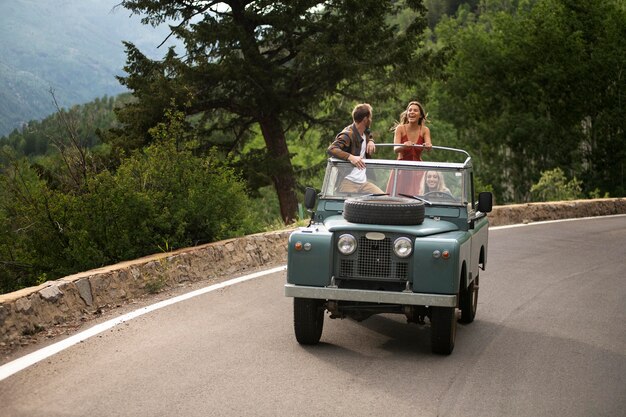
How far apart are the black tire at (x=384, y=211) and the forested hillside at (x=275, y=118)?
3.90 metres

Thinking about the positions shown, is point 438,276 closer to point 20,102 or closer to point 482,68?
point 482,68

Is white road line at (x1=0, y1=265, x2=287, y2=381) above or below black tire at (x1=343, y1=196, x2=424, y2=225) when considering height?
below

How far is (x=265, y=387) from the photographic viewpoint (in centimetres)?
687

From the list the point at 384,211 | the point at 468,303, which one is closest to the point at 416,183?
the point at 384,211

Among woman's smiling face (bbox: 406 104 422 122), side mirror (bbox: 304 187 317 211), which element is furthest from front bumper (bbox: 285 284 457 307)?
woman's smiling face (bbox: 406 104 422 122)

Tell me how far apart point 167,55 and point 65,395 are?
81.2 feet

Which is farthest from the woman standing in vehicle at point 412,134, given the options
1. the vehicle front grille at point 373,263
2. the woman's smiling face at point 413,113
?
the vehicle front grille at point 373,263

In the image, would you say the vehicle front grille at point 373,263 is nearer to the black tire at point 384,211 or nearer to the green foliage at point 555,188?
the black tire at point 384,211

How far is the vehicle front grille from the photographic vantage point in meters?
8.00

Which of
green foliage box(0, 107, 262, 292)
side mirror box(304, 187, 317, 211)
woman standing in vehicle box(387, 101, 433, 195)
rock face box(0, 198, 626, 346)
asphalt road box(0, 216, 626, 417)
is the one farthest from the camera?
green foliage box(0, 107, 262, 292)

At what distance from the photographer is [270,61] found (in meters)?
30.9

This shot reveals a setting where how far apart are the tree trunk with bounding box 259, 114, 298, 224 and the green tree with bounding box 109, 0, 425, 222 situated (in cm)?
3

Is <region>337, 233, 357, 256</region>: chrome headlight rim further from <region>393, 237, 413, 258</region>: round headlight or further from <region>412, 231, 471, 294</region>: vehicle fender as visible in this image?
<region>412, 231, 471, 294</region>: vehicle fender

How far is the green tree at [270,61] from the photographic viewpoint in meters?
29.1
